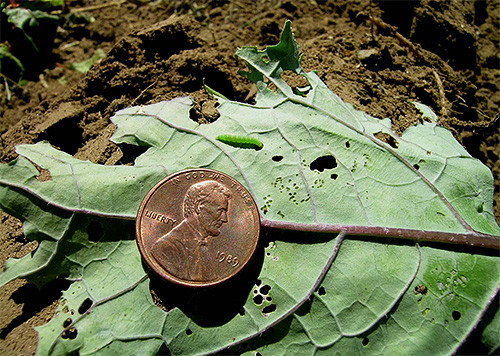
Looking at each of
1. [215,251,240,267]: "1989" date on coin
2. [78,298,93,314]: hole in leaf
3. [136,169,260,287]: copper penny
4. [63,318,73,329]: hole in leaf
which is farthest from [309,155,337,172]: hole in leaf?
[63,318,73,329]: hole in leaf

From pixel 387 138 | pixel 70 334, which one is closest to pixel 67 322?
pixel 70 334

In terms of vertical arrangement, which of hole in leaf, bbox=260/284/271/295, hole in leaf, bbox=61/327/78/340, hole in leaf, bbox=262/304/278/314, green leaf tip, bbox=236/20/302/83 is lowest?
hole in leaf, bbox=61/327/78/340

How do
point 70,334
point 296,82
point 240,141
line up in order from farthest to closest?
point 296,82
point 240,141
point 70,334

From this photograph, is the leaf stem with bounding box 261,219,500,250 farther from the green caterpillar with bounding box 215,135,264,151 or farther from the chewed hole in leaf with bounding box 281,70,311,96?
the chewed hole in leaf with bounding box 281,70,311,96

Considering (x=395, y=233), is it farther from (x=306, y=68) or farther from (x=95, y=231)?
(x=95, y=231)

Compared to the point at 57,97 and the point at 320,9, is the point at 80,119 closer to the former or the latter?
the point at 57,97

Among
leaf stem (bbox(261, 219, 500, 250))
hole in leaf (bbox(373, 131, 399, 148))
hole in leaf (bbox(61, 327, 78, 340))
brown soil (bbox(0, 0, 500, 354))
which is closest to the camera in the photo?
hole in leaf (bbox(61, 327, 78, 340))

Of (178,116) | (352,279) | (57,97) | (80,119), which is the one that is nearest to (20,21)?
(57,97)
